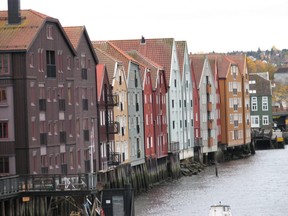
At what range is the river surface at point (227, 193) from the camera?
91500 millimetres

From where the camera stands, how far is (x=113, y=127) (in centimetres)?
10162

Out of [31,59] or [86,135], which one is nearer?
[31,59]

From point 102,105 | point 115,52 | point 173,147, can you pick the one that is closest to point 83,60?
point 102,105

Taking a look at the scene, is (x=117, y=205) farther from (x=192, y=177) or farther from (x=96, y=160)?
(x=192, y=177)

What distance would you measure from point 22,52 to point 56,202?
10008mm

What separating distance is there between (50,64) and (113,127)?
60.3 feet

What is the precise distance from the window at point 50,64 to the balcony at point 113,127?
54.8 ft

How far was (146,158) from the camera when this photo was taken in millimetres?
115438

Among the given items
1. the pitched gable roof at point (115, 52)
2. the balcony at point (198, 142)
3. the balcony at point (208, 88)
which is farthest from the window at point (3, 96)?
the balcony at point (208, 88)

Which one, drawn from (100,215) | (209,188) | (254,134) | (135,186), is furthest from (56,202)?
(254,134)

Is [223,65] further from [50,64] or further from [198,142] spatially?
[50,64]

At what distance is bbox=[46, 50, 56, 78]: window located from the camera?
83.8 meters

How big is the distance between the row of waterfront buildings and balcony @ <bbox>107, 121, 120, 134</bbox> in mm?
129

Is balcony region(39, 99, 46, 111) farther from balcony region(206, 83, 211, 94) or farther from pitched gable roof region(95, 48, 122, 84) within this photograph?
balcony region(206, 83, 211, 94)
